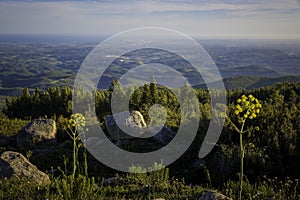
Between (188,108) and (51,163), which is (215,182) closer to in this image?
(51,163)

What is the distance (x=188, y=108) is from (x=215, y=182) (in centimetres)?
1018

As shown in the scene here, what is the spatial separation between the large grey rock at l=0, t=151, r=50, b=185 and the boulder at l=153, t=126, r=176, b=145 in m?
5.34

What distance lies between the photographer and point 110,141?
13367 mm

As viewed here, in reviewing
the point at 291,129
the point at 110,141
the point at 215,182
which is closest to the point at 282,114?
the point at 291,129

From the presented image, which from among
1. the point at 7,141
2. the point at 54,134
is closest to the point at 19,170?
the point at 54,134

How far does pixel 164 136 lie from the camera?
13.0 meters

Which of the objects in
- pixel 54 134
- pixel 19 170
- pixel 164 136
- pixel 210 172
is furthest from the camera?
pixel 54 134

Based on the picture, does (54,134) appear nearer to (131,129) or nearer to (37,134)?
(37,134)

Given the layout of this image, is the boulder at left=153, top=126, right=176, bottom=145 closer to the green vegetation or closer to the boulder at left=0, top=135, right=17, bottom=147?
the green vegetation

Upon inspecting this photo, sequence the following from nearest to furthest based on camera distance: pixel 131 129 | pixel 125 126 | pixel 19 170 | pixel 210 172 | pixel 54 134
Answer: pixel 19 170
pixel 210 172
pixel 131 129
pixel 125 126
pixel 54 134

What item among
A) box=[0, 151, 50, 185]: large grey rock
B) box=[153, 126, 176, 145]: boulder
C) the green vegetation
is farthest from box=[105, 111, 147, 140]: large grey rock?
box=[0, 151, 50, 185]: large grey rock

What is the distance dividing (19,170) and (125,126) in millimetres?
5918

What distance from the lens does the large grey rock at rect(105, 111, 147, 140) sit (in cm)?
1370

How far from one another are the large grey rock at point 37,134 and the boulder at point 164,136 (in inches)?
204
